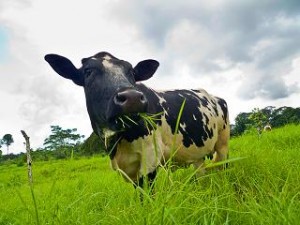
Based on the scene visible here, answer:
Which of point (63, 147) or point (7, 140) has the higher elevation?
point (7, 140)

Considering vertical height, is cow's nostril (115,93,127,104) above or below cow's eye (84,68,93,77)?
below

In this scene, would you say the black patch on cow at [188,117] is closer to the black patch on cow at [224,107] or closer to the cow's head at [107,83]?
the cow's head at [107,83]

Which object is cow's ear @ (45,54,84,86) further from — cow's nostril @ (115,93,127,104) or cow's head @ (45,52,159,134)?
cow's nostril @ (115,93,127,104)

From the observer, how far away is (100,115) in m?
4.60

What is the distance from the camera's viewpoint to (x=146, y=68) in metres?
5.51

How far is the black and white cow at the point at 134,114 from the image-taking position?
4.05 meters

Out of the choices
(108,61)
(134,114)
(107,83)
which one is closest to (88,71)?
(108,61)

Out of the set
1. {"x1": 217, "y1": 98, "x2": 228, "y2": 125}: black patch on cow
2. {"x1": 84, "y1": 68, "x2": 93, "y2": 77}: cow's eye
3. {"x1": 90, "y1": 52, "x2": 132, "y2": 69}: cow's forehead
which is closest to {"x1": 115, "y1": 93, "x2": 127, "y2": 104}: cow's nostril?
{"x1": 90, "y1": 52, "x2": 132, "y2": 69}: cow's forehead

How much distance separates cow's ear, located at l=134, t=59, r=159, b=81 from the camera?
546 cm

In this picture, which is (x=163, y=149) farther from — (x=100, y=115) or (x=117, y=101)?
(x=117, y=101)

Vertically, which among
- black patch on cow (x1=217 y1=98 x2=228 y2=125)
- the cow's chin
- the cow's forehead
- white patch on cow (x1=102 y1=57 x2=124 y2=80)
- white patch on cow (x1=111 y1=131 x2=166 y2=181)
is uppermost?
the cow's forehead

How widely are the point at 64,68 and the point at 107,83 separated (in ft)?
3.23

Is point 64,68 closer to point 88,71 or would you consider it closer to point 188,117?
point 88,71

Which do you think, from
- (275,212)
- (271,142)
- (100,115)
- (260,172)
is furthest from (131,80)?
(271,142)
